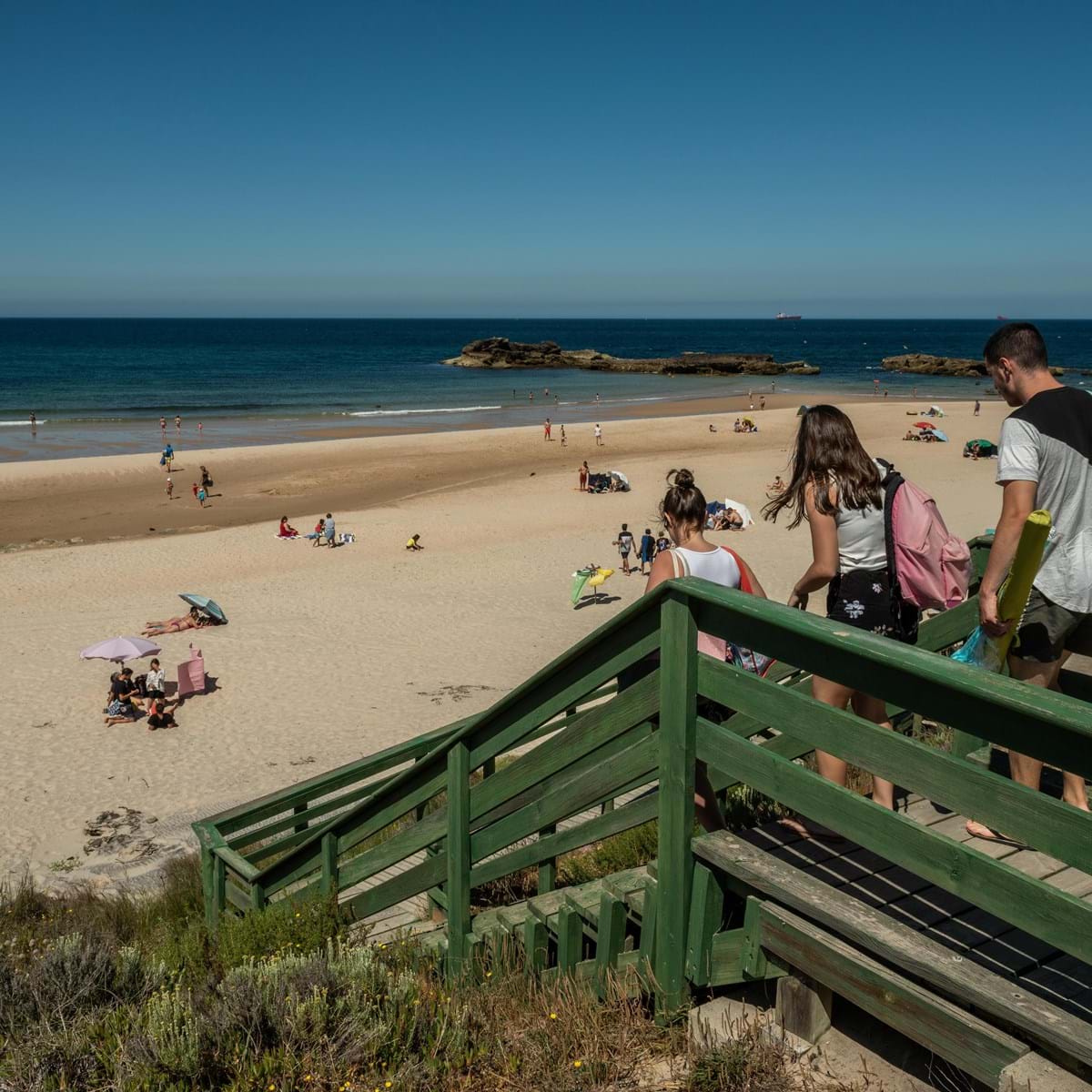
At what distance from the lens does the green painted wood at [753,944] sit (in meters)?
2.67

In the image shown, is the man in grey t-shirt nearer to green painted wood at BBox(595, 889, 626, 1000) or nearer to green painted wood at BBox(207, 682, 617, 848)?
green painted wood at BBox(595, 889, 626, 1000)

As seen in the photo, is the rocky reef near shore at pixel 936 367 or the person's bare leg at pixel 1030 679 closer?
the person's bare leg at pixel 1030 679

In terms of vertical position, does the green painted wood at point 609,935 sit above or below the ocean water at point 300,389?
below

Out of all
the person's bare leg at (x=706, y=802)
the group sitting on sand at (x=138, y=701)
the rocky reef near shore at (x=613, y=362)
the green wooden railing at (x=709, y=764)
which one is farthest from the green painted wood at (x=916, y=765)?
the rocky reef near shore at (x=613, y=362)

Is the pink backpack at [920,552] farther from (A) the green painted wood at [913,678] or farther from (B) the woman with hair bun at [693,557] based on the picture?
(A) the green painted wood at [913,678]

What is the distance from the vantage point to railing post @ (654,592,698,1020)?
250cm

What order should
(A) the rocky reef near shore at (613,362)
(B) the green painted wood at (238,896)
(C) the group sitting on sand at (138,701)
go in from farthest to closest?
(A) the rocky reef near shore at (613,362)
(C) the group sitting on sand at (138,701)
(B) the green painted wood at (238,896)

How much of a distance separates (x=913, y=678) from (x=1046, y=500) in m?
1.79

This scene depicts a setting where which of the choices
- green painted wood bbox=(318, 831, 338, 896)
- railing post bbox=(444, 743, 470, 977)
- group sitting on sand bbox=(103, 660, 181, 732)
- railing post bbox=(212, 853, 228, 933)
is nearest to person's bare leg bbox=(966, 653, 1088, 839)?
railing post bbox=(444, 743, 470, 977)

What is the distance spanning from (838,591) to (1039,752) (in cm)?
227

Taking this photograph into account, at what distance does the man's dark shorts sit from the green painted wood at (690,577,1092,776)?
163 cm

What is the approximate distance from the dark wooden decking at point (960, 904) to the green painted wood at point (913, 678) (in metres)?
0.86

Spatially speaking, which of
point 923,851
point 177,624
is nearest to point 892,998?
point 923,851

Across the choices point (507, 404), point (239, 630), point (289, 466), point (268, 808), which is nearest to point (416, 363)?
point (507, 404)
